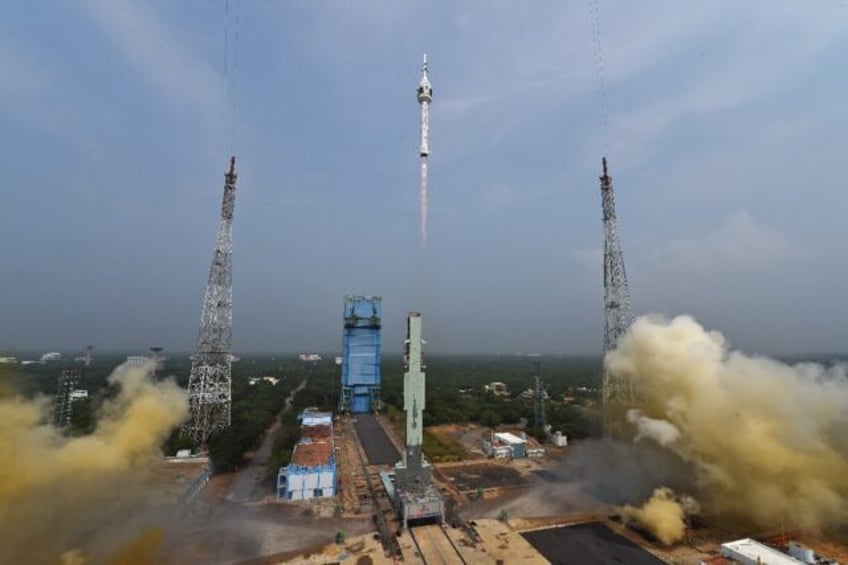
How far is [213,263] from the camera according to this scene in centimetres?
6016

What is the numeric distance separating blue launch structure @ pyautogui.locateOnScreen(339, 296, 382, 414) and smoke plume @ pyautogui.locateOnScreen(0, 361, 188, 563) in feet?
175

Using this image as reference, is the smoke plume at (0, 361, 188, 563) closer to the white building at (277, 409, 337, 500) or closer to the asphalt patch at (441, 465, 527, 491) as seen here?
the white building at (277, 409, 337, 500)

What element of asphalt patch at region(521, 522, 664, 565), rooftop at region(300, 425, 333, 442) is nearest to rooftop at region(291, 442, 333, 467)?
rooftop at region(300, 425, 333, 442)

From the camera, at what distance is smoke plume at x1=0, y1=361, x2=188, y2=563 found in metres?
23.5

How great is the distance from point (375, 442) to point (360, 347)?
843 inches

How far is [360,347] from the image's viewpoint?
287ft

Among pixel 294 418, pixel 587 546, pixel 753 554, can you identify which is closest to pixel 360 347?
pixel 294 418

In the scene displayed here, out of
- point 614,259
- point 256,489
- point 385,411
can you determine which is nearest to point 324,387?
point 385,411

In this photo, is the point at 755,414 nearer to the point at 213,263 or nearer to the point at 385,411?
the point at 213,263

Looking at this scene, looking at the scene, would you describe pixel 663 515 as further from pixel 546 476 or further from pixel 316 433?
pixel 316 433

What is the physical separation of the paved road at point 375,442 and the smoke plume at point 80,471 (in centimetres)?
3194

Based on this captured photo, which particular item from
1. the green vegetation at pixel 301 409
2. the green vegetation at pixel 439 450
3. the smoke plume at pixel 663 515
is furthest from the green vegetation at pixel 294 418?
the smoke plume at pixel 663 515

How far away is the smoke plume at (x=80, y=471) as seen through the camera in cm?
2347

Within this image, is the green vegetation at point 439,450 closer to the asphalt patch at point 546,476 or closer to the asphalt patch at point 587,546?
the asphalt patch at point 546,476
